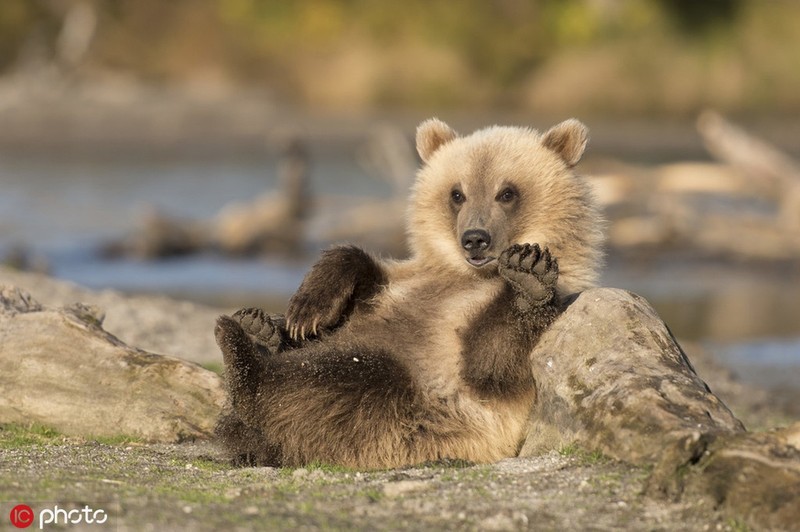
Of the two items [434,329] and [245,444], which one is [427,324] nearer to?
[434,329]

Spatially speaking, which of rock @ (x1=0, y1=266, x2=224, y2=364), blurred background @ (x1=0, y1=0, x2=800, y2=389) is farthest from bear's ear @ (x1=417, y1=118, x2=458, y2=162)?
blurred background @ (x1=0, y1=0, x2=800, y2=389)

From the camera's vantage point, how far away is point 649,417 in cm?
503

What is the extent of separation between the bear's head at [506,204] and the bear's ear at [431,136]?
0.09 m

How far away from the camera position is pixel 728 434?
4.64 metres

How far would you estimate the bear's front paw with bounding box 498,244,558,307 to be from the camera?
576 cm

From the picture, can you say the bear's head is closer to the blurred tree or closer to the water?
the water

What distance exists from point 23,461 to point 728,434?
9.58 feet

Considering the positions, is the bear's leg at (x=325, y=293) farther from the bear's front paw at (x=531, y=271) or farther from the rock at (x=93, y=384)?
the bear's front paw at (x=531, y=271)

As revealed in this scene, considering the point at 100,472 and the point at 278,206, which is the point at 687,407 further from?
the point at 278,206

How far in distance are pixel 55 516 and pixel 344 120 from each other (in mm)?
34722

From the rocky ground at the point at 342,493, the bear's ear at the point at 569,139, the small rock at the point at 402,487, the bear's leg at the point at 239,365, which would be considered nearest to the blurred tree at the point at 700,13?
the bear's ear at the point at 569,139

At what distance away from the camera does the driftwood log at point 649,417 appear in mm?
4465

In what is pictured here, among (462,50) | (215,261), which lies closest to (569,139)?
(215,261)

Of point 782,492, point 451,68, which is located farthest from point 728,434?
point 451,68
